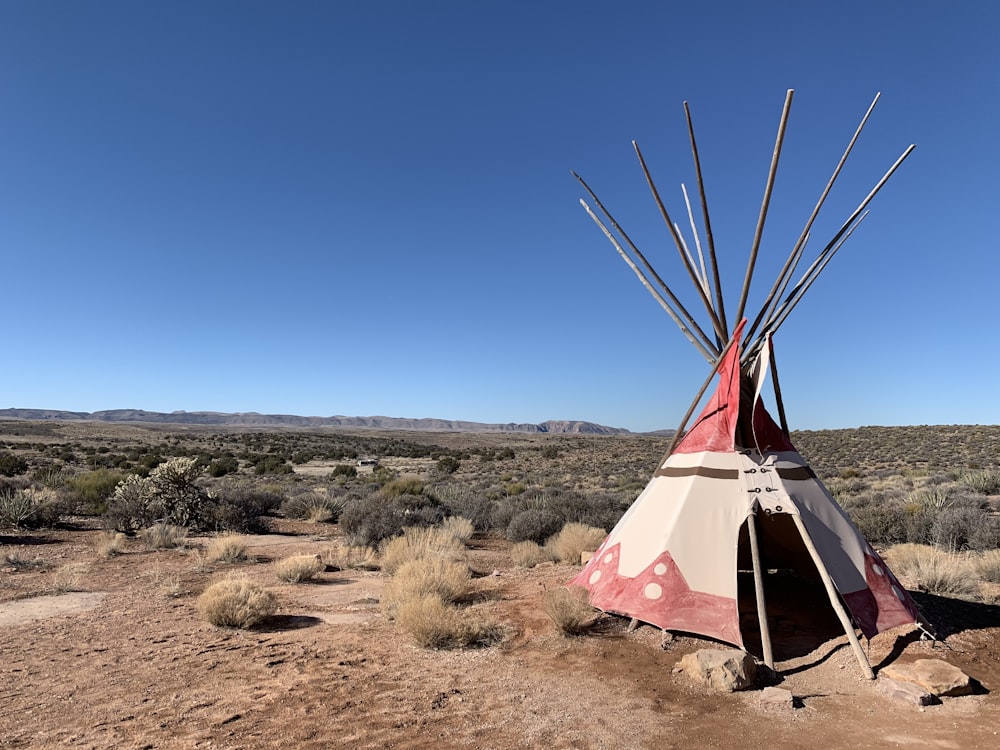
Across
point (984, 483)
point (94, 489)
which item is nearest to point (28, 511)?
point (94, 489)

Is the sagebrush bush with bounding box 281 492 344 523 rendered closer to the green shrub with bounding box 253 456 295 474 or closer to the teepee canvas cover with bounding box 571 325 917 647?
the teepee canvas cover with bounding box 571 325 917 647

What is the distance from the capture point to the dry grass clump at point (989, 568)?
866cm

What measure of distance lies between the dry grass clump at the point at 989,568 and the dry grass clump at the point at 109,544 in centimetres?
1500

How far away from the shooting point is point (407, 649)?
614 centimetres

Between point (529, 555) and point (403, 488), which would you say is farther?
point (403, 488)

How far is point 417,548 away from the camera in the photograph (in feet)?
33.4

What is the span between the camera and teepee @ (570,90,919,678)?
18.8 feet

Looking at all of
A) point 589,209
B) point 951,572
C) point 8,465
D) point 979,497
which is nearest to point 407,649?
point 589,209

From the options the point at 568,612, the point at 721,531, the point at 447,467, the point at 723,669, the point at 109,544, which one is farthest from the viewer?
the point at 447,467

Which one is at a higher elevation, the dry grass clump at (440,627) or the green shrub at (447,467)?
the dry grass clump at (440,627)

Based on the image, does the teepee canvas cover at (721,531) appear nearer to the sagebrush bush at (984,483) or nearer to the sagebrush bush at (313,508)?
the sagebrush bush at (313,508)

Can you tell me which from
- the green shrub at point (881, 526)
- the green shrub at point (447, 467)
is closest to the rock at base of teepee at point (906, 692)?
the green shrub at point (881, 526)

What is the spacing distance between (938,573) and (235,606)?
9.12 metres

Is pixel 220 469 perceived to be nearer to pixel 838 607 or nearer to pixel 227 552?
pixel 227 552
